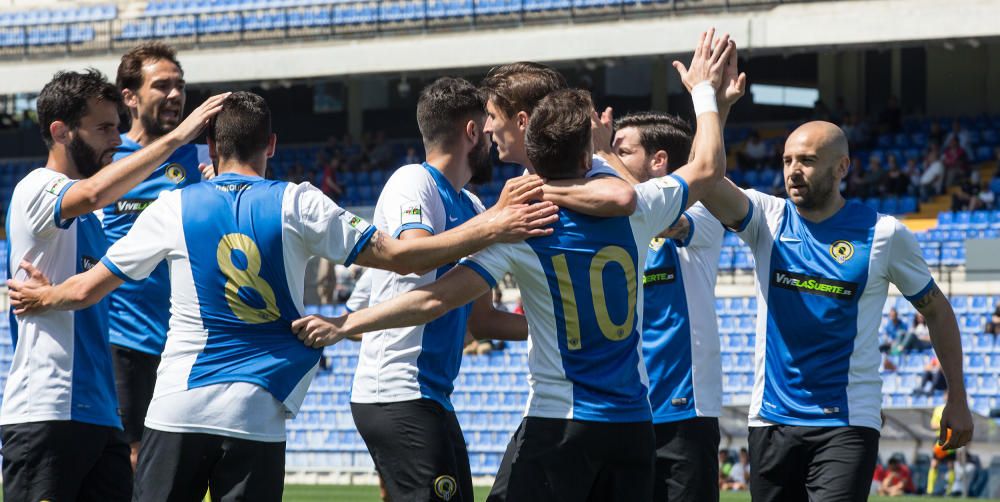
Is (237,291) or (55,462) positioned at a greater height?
(237,291)

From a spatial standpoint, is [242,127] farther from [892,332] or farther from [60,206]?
[892,332]

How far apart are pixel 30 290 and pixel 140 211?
1.38 metres

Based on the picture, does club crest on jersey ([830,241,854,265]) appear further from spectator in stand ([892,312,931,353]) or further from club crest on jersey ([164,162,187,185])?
spectator in stand ([892,312,931,353])

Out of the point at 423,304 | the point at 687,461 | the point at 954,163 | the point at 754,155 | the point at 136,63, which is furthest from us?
the point at 754,155

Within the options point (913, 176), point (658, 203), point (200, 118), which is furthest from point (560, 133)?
point (913, 176)

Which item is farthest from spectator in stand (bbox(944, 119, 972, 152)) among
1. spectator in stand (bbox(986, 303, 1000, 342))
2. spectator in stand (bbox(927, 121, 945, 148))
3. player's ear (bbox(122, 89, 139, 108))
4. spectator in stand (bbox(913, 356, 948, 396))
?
player's ear (bbox(122, 89, 139, 108))

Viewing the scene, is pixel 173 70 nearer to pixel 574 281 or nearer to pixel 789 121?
pixel 574 281

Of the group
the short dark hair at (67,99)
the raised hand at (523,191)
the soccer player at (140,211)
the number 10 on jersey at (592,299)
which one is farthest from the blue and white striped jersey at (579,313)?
the soccer player at (140,211)

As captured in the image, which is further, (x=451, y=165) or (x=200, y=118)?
(x=451, y=165)

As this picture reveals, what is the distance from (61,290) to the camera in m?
5.34

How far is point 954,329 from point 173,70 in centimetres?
391

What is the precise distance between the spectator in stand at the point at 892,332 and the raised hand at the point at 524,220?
14451 mm

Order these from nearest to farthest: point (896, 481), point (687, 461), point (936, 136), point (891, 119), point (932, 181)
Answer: point (687, 461) → point (896, 481) → point (932, 181) → point (936, 136) → point (891, 119)

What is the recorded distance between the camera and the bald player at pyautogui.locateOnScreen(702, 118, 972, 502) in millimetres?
6105
